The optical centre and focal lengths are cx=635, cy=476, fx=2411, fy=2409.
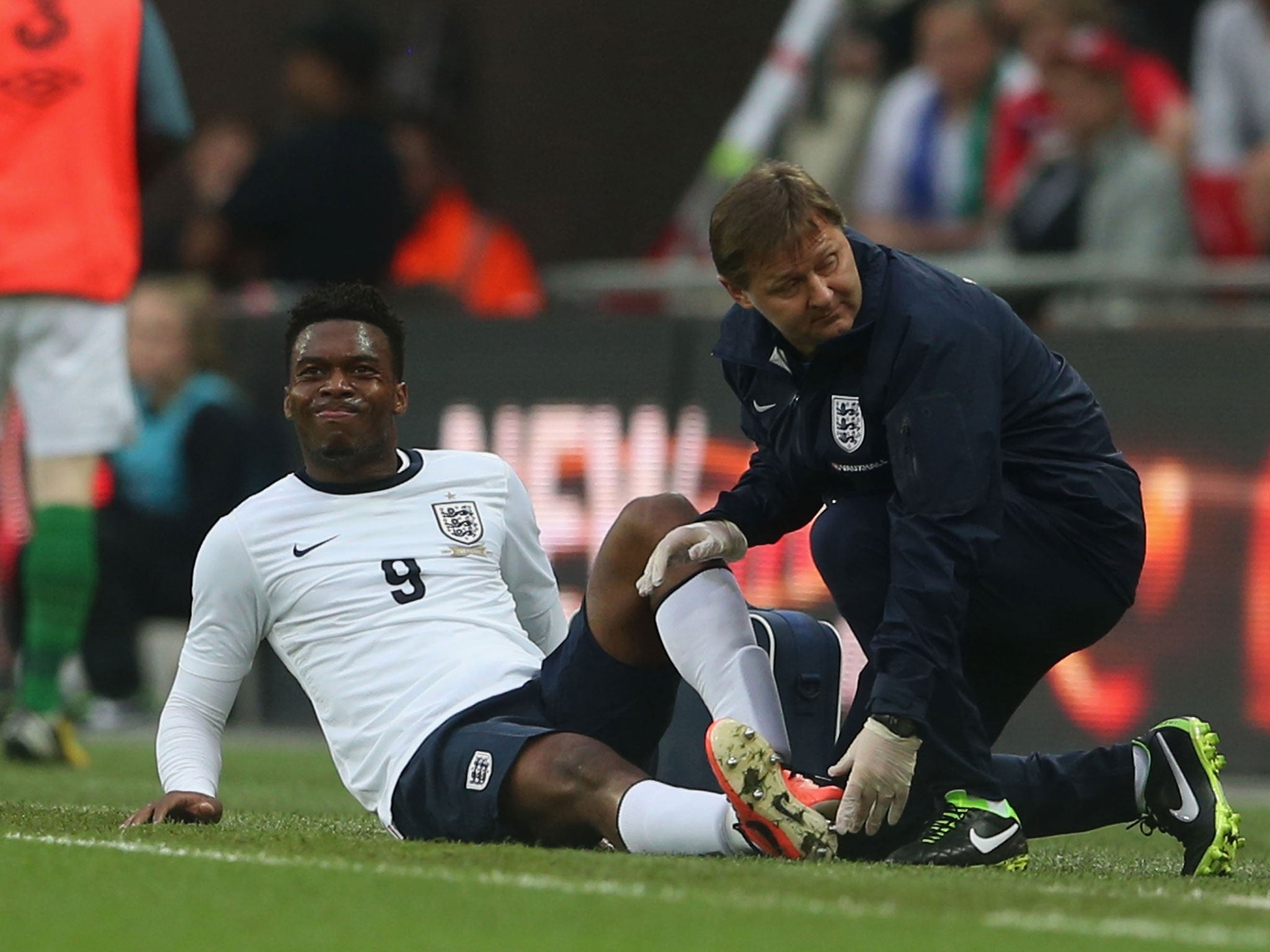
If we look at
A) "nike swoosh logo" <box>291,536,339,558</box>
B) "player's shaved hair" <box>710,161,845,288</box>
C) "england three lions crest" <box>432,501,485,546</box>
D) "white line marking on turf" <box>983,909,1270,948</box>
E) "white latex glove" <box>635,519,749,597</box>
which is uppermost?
"player's shaved hair" <box>710,161,845,288</box>

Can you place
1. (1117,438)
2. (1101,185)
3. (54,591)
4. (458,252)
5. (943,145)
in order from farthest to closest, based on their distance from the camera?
(458,252)
(943,145)
(1101,185)
(1117,438)
(54,591)

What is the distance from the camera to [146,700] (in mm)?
9359

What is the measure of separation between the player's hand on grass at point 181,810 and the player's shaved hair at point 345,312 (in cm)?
92

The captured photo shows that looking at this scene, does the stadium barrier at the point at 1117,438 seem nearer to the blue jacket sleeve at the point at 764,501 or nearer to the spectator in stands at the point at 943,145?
the spectator in stands at the point at 943,145

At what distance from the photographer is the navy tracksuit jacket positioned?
3977 millimetres

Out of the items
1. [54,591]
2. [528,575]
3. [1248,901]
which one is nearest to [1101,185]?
[54,591]

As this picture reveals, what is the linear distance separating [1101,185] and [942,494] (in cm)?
484

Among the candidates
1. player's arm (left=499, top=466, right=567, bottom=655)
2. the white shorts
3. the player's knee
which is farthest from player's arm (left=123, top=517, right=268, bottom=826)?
the white shorts

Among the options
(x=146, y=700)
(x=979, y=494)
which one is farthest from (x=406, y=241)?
(x=979, y=494)

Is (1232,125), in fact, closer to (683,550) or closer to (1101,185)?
(1101,185)

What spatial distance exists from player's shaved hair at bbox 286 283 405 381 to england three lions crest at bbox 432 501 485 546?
0.96 ft

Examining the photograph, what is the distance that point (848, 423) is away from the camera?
4.16m

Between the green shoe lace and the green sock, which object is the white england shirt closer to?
the green shoe lace

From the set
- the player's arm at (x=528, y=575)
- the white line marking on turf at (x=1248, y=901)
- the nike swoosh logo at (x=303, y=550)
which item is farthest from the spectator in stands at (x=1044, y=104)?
the white line marking on turf at (x=1248, y=901)
